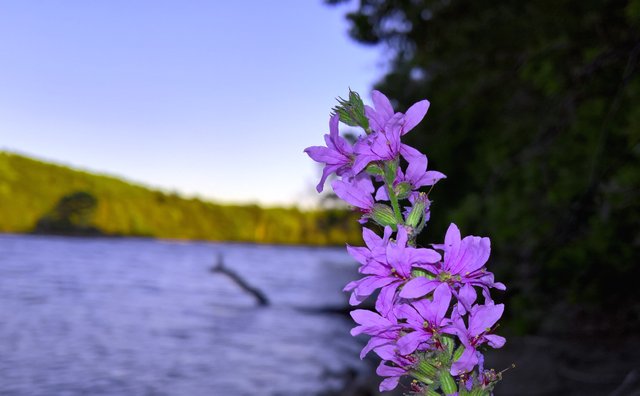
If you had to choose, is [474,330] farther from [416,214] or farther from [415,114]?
[415,114]

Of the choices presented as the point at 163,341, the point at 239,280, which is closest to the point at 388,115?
the point at 163,341

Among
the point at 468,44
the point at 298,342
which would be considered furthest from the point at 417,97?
the point at 298,342

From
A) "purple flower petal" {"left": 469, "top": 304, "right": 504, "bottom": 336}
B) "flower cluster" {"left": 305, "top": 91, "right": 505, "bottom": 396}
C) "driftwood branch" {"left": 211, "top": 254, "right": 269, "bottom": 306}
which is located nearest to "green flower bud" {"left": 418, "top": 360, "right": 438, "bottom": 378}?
"flower cluster" {"left": 305, "top": 91, "right": 505, "bottom": 396}

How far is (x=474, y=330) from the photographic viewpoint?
134 centimetres

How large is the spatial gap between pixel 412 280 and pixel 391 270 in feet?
0.23

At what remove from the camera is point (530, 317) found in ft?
24.6

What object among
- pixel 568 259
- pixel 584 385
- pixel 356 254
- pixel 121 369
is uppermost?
pixel 568 259

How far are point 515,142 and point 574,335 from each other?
3.56m

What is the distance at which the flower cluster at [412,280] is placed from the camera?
132 centimetres

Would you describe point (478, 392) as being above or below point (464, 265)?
below

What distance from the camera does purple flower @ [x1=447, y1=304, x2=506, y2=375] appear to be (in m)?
1.32

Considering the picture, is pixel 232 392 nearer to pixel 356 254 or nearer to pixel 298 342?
pixel 298 342

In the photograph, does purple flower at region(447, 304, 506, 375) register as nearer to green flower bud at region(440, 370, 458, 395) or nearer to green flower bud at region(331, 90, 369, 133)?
green flower bud at region(440, 370, 458, 395)

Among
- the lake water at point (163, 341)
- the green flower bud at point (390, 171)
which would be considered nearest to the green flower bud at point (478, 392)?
the green flower bud at point (390, 171)
